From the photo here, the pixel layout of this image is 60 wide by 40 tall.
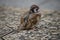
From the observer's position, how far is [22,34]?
192 inches

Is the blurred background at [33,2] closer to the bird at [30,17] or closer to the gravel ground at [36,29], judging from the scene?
the gravel ground at [36,29]

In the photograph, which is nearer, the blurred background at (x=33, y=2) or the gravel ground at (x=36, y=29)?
the gravel ground at (x=36, y=29)

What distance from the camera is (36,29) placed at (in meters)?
5.17

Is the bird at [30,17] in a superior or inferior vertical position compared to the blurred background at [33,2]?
inferior

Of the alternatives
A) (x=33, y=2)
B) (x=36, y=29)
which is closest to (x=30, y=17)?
(x=36, y=29)

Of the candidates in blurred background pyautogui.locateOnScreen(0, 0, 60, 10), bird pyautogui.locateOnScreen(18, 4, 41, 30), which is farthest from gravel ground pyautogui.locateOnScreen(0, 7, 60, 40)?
blurred background pyautogui.locateOnScreen(0, 0, 60, 10)

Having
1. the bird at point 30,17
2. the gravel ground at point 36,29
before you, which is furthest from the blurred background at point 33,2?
the bird at point 30,17

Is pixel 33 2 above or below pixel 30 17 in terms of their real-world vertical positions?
above

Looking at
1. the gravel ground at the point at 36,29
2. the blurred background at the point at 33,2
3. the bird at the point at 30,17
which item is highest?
the blurred background at the point at 33,2

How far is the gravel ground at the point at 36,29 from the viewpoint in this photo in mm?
4727

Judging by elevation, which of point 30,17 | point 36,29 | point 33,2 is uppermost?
point 33,2

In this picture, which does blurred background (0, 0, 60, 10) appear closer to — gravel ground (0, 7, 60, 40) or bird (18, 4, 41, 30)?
gravel ground (0, 7, 60, 40)

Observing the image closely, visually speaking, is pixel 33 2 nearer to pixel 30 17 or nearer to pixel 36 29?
pixel 36 29

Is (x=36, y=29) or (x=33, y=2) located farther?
(x=33, y=2)
